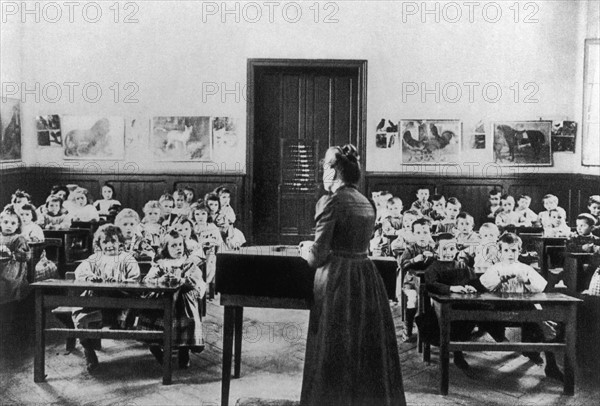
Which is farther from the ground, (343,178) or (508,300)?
(343,178)

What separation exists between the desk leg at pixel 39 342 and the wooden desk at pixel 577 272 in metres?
4.01

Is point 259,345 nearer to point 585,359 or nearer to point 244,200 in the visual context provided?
point 585,359

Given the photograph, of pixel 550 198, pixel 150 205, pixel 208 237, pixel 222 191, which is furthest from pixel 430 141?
pixel 150 205

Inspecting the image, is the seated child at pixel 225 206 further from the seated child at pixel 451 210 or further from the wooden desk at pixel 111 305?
the wooden desk at pixel 111 305

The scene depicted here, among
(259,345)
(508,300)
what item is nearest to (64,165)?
(259,345)

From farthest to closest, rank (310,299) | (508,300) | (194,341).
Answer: (194,341) → (508,300) → (310,299)

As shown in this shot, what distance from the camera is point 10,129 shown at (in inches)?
220

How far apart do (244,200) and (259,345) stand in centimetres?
358

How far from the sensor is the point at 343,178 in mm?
2926

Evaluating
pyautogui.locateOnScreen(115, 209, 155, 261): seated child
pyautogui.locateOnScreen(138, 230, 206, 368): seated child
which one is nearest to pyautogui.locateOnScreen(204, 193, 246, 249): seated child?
pyautogui.locateOnScreen(115, 209, 155, 261): seated child

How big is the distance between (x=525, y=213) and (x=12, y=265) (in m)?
5.75

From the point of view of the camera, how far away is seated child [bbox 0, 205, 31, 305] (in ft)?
14.9

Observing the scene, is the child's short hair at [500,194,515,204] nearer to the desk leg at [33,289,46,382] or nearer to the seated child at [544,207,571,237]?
the seated child at [544,207,571,237]

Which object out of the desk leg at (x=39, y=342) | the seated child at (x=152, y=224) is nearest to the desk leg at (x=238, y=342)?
the desk leg at (x=39, y=342)
